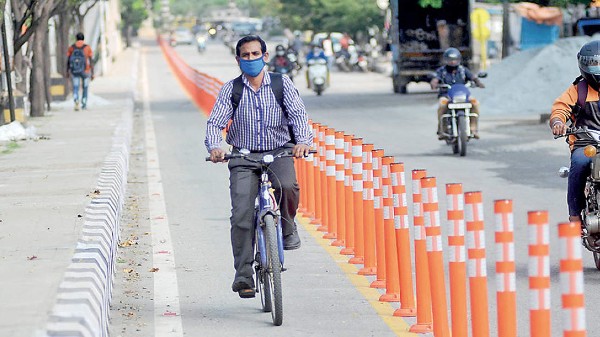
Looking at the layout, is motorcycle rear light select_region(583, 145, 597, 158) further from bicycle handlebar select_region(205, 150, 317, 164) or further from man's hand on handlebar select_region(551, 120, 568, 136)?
bicycle handlebar select_region(205, 150, 317, 164)

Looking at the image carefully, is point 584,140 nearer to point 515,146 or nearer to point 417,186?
point 417,186

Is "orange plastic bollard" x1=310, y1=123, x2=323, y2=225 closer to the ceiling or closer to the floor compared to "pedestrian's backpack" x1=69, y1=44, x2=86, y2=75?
closer to the ceiling

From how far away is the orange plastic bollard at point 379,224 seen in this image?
1095 centimetres

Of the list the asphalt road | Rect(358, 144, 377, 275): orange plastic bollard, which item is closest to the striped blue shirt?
the asphalt road

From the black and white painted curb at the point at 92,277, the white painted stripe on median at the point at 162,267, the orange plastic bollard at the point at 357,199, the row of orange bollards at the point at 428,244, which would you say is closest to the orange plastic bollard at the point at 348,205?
Result: the row of orange bollards at the point at 428,244

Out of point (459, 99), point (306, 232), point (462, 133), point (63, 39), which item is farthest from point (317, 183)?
point (63, 39)

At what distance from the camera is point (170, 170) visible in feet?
71.0

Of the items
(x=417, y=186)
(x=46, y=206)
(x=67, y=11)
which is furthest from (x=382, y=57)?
(x=417, y=186)

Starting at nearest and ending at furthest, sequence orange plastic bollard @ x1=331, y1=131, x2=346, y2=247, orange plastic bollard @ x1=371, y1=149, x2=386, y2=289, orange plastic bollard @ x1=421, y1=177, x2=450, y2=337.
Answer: orange plastic bollard @ x1=421, y1=177, x2=450, y2=337 → orange plastic bollard @ x1=371, y1=149, x2=386, y2=289 → orange plastic bollard @ x1=331, y1=131, x2=346, y2=247

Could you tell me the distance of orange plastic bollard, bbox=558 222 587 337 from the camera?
622cm

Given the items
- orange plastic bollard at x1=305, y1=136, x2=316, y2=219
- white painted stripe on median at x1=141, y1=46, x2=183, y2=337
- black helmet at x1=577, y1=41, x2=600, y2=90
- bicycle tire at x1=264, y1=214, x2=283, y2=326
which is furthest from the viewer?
orange plastic bollard at x1=305, y1=136, x2=316, y2=219

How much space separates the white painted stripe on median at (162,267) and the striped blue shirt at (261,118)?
118 centimetres

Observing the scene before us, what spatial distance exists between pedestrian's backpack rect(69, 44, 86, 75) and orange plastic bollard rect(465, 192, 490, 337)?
28.3m

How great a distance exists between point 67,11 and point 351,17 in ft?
118
